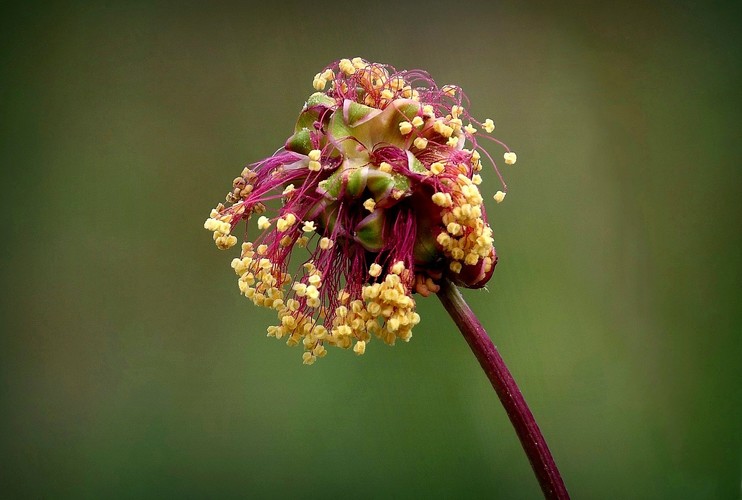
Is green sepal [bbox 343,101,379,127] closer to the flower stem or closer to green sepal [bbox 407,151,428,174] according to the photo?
green sepal [bbox 407,151,428,174]

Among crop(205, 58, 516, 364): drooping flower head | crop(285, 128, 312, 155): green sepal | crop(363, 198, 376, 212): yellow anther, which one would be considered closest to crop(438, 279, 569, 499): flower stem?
crop(205, 58, 516, 364): drooping flower head

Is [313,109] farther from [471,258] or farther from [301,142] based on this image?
[471,258]

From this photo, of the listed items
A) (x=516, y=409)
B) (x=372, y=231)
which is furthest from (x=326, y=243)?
(x=516, y=409)

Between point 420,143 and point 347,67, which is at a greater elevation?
point 347,67

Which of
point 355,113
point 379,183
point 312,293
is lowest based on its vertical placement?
point 312,293

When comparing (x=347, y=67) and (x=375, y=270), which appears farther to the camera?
(x=347, y=67)
